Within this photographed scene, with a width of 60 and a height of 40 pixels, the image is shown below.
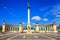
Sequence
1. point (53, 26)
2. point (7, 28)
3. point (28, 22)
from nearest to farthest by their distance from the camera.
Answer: point (28, 22), point (53, 26), point (7, 28)

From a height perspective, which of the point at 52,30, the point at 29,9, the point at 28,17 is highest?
the point at 29,9

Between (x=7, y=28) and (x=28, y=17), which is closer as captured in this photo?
(x=28, y=17)

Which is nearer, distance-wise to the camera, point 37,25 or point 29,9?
point 29,9

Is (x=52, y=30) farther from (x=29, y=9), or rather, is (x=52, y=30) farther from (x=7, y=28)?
(x=7, y=28)

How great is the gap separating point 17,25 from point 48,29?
15020 mm

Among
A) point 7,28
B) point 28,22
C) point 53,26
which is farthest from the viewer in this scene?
point 7,28

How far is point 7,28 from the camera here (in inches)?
2336

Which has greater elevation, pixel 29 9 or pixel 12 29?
pixel 29 9

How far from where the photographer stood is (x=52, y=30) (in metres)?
57.2

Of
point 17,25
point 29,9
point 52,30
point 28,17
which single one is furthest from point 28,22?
point 52,30

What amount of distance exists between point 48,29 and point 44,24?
11.5 feet

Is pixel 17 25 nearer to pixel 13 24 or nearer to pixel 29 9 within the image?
pixel 13 24

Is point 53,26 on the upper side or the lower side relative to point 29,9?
lower

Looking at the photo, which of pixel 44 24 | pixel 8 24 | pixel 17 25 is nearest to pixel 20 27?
pixel 17 25
